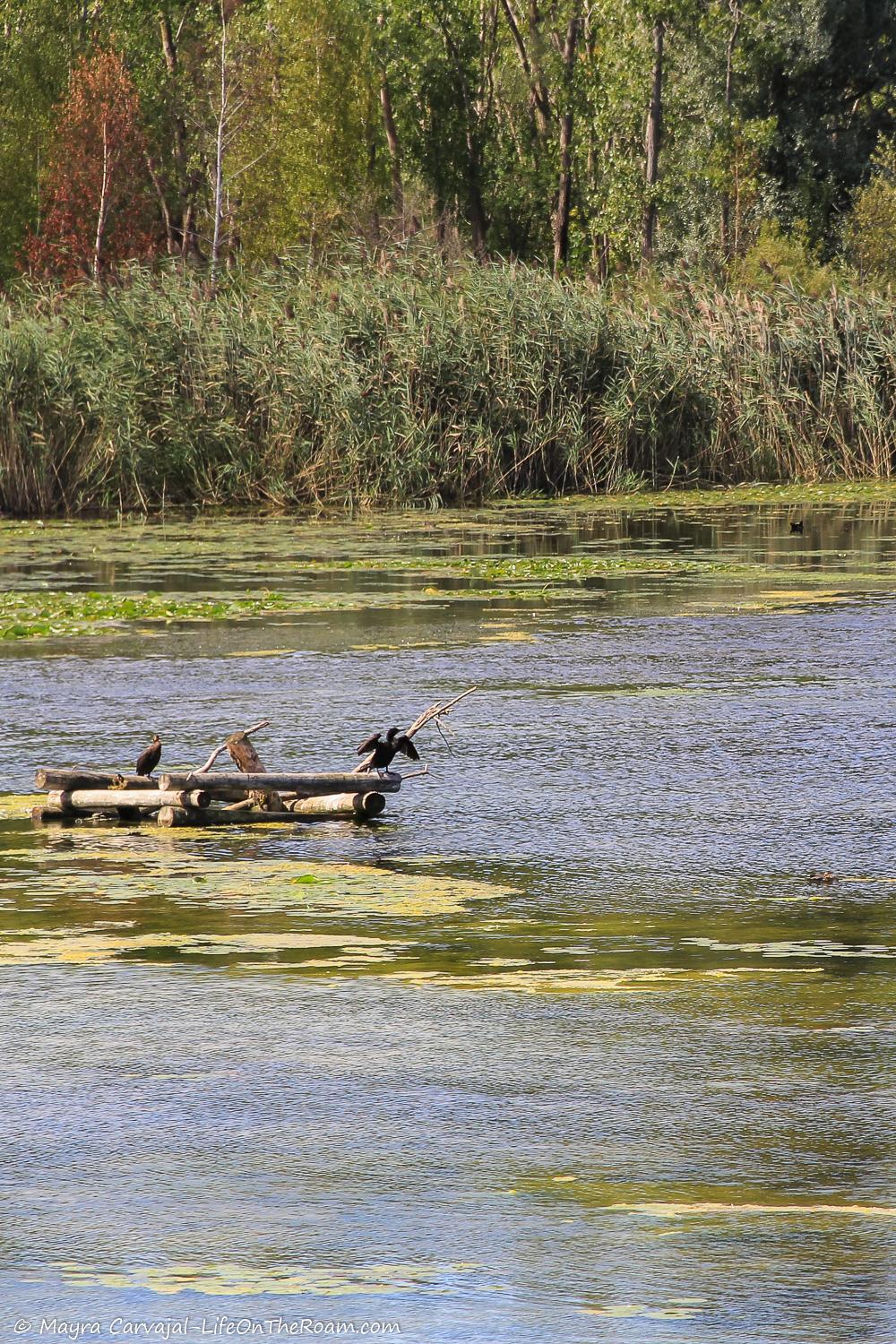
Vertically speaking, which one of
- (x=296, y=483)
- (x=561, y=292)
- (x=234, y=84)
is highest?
(x=234, y=84)

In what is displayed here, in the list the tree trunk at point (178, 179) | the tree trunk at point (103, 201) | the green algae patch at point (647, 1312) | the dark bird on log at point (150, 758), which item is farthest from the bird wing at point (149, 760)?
the tree trunk at point (178, 179)

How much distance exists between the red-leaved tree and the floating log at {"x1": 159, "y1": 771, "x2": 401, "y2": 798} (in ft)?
142

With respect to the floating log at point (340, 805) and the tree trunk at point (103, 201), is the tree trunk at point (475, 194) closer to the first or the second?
the tree trunk at point (103, 201)

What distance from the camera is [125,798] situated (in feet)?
28.3

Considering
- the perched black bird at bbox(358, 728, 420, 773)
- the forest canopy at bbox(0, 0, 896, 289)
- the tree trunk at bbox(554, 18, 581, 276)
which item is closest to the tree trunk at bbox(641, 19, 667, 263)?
the forest canopy at bbox(0, 0, 896, 289)

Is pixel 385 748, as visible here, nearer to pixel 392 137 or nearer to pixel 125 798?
pixel 125 798

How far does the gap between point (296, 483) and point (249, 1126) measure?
22.0 meters

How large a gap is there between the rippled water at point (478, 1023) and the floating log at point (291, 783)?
203 mm

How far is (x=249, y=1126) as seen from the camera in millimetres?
4871

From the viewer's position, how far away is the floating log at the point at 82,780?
868 centimetres

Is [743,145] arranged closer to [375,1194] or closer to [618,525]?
[618,525]

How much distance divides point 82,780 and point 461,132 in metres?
50.2

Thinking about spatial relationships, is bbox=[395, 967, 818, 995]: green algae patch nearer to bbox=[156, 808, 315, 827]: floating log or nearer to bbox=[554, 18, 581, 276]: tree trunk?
bbox=[156, 808, 315, 827]: floating log

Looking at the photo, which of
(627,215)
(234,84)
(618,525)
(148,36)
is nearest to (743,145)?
(627,215)
